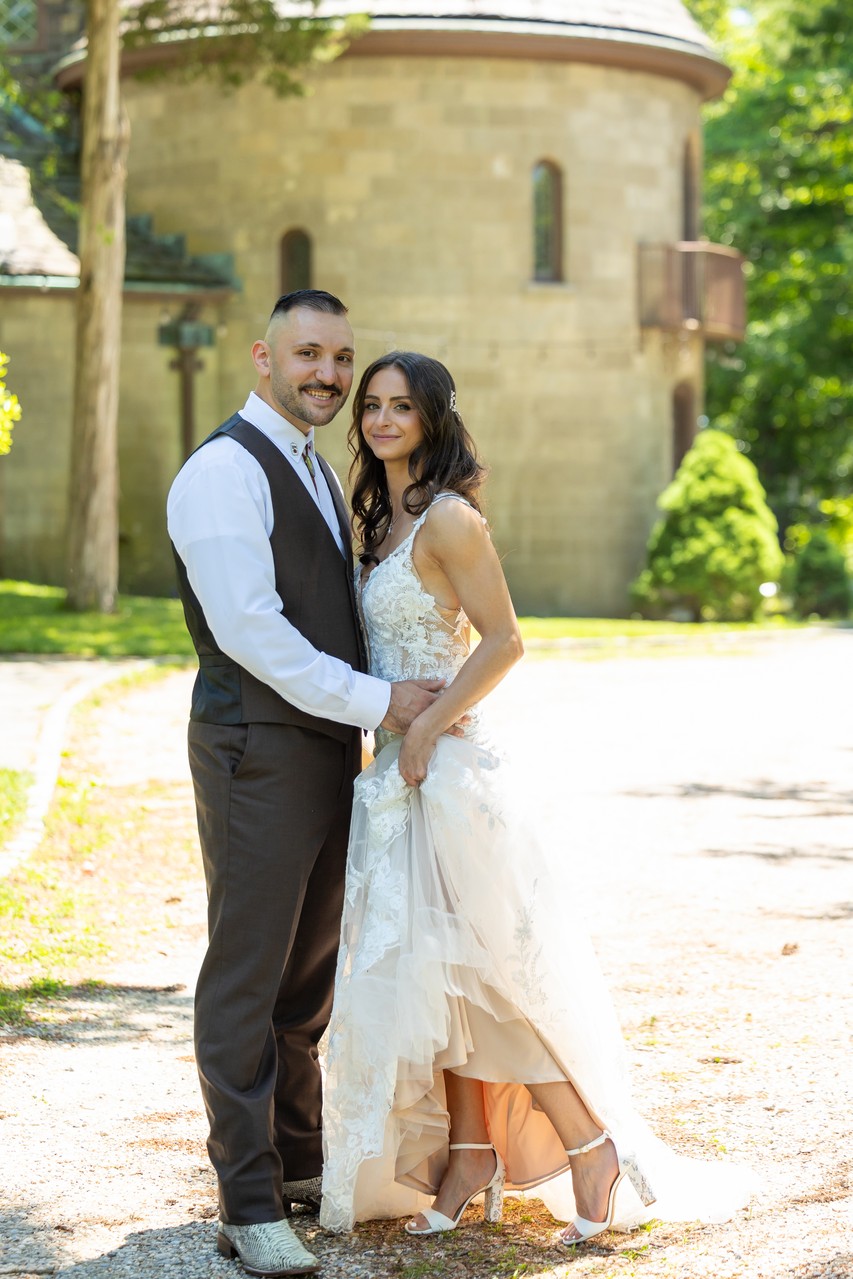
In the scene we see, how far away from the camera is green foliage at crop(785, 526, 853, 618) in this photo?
26.0 meters

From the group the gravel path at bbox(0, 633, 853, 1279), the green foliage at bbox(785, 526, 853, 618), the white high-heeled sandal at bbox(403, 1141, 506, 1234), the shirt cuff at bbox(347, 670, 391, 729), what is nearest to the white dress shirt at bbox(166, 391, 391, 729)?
the shirt cuff at bbox(347, 670, 391, 729)

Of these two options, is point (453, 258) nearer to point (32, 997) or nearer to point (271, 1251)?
point (32, 997)

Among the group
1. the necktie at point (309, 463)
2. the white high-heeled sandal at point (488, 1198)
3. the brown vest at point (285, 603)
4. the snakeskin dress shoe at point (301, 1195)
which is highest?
the necktie at point (309, 463)

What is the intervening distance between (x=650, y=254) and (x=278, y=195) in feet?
18.5

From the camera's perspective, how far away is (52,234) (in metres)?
24.8

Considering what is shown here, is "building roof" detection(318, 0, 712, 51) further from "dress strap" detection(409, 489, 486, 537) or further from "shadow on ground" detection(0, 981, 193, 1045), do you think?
"dress strap" detection(409, 489, 486, 537)

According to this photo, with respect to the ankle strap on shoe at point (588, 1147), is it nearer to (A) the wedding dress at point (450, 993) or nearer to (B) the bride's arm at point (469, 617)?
(A) the wedding dress at point (450, 993)

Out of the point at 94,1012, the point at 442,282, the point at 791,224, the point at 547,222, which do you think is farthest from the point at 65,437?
the point at 94,1012

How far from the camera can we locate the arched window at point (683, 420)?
27984mm

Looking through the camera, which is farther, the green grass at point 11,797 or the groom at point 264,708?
the green grass at point 11,797

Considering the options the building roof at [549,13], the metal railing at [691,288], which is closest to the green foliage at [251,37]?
the building roof at [549,13]

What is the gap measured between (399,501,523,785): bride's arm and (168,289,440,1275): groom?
68 millimetres

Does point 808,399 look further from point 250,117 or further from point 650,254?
point 250,117

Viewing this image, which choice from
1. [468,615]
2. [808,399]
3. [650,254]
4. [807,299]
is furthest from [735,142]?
[468,615]
